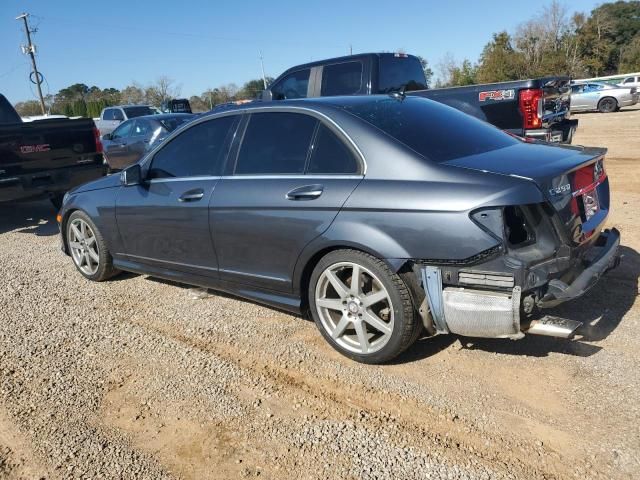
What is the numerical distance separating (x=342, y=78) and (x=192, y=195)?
15.1ft

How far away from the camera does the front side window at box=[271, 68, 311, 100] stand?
831 cm

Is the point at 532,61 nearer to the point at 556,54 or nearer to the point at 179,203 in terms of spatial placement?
the point at 556,54

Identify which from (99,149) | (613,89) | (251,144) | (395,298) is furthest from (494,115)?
(613,89)

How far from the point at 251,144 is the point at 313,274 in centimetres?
109

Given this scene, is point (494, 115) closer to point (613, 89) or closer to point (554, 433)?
point (554, 433)

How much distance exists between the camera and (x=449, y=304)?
2932 millimetres

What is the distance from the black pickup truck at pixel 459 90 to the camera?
729 centimetres

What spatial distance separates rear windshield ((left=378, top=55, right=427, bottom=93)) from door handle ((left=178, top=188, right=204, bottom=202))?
15.0 ft

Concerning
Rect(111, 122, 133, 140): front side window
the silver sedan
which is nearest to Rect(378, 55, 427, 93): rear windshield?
Rect(111, 122, 133, 140): front side window

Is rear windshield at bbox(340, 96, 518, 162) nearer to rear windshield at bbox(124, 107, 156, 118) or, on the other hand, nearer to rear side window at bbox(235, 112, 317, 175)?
rear side window at bbox(235, 112, 317, 175)

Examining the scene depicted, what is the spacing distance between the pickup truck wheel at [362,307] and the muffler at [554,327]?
638 mm

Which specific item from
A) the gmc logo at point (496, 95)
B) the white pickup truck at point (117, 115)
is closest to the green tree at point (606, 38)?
the white pickup truck at point (117, 115)

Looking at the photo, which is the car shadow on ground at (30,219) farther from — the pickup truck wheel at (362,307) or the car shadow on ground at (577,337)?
the car shadow on ground at (577,337)

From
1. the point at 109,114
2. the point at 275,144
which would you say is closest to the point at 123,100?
the point at 109,114
